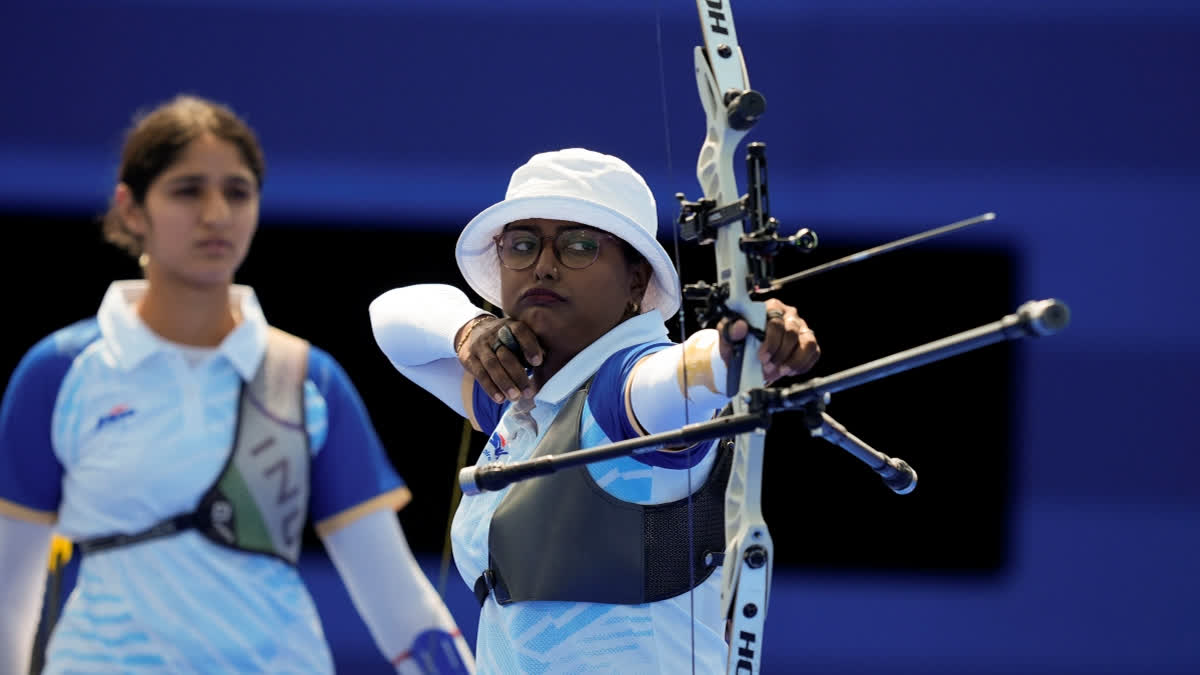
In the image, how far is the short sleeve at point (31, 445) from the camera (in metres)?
2.46

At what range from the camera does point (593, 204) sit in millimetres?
2371

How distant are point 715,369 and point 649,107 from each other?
2.99 meters

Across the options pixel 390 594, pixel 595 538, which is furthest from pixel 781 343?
pixel 390 594

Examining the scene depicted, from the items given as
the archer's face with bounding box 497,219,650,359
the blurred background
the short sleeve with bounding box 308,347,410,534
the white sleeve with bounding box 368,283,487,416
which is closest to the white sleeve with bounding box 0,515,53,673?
the short sleeve with bounding box 308,347,410,534

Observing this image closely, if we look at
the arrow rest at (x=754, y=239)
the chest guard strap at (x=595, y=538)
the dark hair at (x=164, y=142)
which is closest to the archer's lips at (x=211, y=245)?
the dark hair at (x=164, y=142)

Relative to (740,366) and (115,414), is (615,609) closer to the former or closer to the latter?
(740,366)

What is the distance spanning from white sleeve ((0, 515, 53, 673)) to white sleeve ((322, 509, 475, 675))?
1.50 ft

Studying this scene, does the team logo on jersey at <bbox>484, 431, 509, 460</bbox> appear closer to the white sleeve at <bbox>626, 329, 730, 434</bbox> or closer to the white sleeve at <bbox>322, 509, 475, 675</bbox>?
the white sleeve at <bbox>322, 509, 475, 675</bbox>

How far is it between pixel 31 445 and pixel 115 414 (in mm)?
135

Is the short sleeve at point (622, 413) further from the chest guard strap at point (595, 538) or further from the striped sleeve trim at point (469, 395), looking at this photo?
the striped sleeve trim at point (469, 395)

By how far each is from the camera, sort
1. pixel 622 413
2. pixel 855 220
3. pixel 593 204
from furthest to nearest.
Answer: pixel 855 220 → pixel 593 204 → pixel 622 413

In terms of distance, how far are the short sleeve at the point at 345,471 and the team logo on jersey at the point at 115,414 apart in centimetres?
31

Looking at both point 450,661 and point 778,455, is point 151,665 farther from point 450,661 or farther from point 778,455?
point 778,455

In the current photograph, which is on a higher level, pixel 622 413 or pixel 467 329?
pixel 467 329
